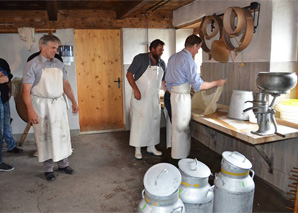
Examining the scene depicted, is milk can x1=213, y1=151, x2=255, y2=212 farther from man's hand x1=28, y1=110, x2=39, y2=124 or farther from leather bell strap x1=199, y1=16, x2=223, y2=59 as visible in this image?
man's hand x1=28, y1=110, x2=39, y2=124

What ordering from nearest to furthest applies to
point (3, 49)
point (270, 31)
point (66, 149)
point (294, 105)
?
point (294, 105) < point (270, 31) < point (66, 149) < point (3, 49)

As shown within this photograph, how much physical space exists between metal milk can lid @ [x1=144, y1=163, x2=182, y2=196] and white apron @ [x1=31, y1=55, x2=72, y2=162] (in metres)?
1.57

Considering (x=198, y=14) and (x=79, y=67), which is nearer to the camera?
(x=198, y=14)

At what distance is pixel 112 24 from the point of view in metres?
4.87

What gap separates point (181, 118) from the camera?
3.08 metres

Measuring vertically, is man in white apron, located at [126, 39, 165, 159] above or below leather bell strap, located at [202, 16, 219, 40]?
below

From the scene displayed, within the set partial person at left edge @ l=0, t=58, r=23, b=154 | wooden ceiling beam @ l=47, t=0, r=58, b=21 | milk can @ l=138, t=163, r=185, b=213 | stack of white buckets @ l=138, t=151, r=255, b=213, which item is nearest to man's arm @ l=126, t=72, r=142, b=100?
wooden ceiling beam @ l=47, t=0, r=58, b=21

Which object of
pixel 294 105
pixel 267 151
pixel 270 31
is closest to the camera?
pixel 294 105

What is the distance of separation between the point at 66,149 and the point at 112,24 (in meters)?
2.64

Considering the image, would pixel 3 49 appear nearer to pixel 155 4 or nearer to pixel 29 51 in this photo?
pixel 29 51

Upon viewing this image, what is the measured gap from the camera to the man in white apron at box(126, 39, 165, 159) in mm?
3521

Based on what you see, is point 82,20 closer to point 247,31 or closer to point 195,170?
point 247,31

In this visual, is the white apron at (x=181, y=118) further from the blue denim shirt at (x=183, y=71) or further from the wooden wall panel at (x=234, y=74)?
the wooden wall panel at (x=234, y=74)

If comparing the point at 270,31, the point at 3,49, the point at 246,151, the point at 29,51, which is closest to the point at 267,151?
the point at 246,151
